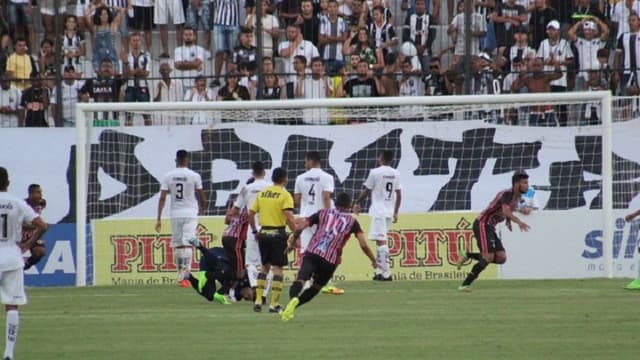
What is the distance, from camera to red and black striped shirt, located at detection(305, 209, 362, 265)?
1748 cm

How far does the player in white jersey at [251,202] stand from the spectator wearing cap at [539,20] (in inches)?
285

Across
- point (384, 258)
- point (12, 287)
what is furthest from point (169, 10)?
point (12, 287)

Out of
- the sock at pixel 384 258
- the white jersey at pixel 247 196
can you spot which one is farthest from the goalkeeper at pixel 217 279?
the sock at pixel 384 258

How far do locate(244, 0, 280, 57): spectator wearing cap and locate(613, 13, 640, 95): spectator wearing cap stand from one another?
6583mm

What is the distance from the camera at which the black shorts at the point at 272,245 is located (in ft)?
63.9

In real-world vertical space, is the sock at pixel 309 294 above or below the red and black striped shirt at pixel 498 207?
below

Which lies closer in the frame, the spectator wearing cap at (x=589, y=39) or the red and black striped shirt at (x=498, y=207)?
the red and black striped shirt at (x=498, y=207)

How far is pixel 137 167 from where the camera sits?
86.8ft

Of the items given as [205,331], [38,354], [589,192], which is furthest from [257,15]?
[38,354]

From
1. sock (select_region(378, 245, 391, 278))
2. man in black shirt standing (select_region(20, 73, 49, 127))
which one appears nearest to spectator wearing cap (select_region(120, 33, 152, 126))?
man in black shirt standing (select_region(20, 73, 49, 127))

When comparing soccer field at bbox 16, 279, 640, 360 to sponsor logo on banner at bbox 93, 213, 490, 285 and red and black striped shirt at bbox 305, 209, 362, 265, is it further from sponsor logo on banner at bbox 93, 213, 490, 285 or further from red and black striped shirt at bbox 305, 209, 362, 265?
sponsor logo on banner at bbox 93, 213, 490, 285

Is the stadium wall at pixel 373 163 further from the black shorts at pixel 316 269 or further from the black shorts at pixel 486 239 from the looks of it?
the black shorts at pixel 316 269

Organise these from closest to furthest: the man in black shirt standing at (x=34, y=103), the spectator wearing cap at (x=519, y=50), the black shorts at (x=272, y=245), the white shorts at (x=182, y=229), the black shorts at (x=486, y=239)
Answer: the black shorts at (x=272, y=245) → the black shorts at (x=486, y=239) → the white shorts at (x=182, y=229) → the man in black shirt standing at (x=34, y=103) → the spectator wearing cap at (x=519, y=50)

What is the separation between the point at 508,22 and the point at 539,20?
60 centimetres
